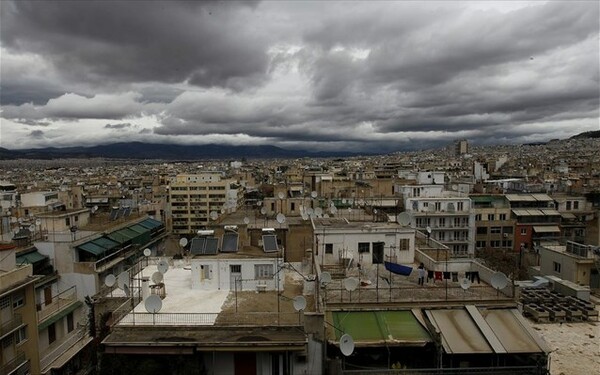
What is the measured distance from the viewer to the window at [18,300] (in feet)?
62.3

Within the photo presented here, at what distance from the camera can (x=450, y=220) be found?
49625 mm

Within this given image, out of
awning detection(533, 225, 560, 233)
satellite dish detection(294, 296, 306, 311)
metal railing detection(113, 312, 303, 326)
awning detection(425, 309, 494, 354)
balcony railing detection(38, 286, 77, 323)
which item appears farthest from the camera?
awning detection(533, 225, 560, 233)

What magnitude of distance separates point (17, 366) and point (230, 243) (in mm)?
10185

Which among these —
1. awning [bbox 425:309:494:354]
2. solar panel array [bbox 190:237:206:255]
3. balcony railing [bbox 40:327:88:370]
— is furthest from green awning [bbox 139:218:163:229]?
awning [bbox 425:309:494:354]

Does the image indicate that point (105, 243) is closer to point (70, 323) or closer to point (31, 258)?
point (31, 258)

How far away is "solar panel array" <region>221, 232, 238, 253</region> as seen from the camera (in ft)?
71.2

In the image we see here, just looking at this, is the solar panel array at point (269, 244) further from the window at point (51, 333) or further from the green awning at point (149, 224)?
the green awning at point (149, 224)

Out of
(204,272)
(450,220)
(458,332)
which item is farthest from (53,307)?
(450,220)

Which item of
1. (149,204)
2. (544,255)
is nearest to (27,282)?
(544,255)

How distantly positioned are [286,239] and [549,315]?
1655 centimetres

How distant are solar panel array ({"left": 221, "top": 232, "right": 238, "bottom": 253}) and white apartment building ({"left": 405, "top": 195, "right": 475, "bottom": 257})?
31.0m

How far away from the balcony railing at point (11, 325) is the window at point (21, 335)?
1.40 feet

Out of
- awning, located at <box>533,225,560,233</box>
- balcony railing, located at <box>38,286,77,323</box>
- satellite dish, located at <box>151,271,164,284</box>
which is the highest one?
satellite dish, located at <box>151,271,164,284</box>

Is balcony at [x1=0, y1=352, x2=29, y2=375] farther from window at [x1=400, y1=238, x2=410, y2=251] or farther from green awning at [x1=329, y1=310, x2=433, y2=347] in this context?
window at [x1=400, y1=238, x2=410, y2=251]
